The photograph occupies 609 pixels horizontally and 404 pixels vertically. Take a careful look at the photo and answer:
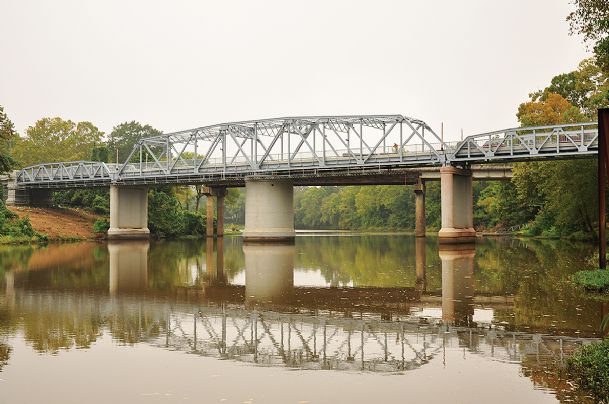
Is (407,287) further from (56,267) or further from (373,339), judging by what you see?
(56,267)

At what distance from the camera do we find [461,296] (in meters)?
24.4

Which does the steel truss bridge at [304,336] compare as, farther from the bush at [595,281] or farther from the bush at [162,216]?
the bush at [162,216]

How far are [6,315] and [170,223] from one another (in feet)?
250

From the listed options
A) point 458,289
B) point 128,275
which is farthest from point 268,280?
point 458,289

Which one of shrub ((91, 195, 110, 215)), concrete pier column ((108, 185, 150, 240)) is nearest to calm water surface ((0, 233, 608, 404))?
concrete pier column ((108, 185, 150, 240))

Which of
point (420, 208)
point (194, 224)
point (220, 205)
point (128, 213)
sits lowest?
point (194, 224)

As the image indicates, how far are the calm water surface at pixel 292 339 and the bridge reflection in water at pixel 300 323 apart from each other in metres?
0.05

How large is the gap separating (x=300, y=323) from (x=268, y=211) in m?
56.0

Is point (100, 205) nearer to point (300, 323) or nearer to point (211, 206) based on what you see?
point (211, 206)

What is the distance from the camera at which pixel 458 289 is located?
Result: 2675cm

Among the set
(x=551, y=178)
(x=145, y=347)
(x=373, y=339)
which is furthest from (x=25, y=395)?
(x=551, y=178)

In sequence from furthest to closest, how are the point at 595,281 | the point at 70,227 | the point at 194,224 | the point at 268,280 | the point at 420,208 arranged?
the point at 194,224
the point at 70,227
the point at 420,208
the point at 268,280
the point at 595,281

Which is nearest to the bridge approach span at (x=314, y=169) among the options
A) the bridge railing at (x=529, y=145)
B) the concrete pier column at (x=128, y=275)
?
the bridge railing at (x=529, y=145)

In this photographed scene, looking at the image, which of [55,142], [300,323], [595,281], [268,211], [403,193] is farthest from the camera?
[403,193]
